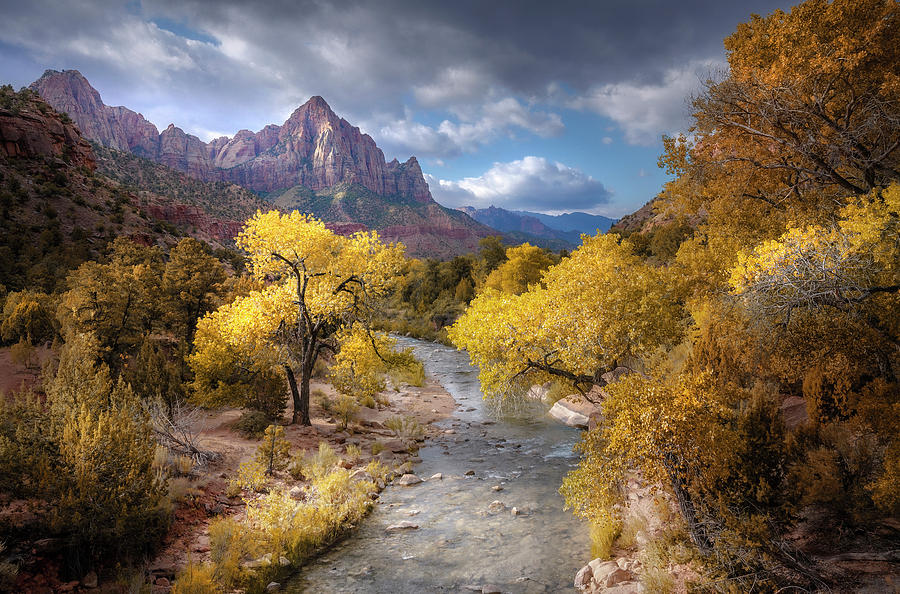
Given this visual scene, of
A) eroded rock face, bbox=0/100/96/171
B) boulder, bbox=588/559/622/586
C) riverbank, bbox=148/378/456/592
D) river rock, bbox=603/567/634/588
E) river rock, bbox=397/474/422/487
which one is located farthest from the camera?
eroded rock face, bbox=0/100/96/171

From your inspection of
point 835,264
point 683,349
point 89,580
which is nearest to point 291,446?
point 89,580

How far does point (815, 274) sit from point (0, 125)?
66697mm

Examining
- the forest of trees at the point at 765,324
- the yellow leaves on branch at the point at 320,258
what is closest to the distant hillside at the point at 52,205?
the yellow leaves on branch at the point at 320,258

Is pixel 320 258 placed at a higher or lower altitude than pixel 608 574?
higher

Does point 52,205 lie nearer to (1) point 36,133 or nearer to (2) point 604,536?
(1) point 36,133

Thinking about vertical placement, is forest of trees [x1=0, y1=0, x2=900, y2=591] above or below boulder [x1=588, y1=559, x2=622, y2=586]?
above

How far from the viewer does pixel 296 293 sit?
16.4 m

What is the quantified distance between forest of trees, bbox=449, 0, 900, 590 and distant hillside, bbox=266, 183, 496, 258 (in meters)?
132

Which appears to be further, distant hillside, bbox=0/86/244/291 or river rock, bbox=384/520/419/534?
distant hillside, bbox=0/86/244/291

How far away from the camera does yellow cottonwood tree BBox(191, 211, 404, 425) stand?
15.4 metres

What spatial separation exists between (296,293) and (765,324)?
1474 centimetres

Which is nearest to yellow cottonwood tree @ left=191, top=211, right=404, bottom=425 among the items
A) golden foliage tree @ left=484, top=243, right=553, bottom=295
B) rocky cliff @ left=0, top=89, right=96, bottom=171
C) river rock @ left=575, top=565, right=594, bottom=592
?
river rock @ left=575, top=565, right=594, bottom=592

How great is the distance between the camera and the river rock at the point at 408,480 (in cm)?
1366

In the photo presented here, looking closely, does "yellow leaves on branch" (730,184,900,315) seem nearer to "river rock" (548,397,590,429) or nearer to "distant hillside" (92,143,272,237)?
"river rock" (548,397,590,429)
